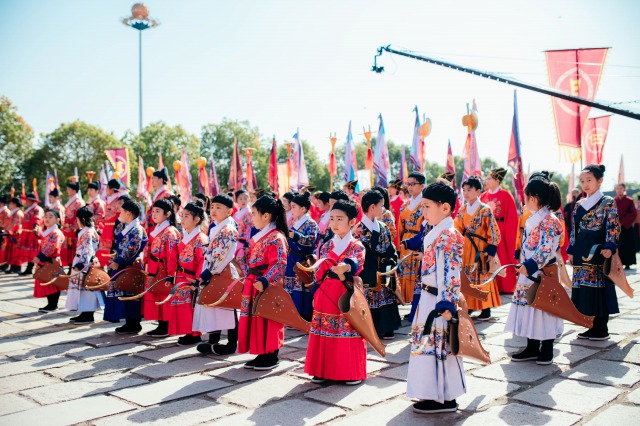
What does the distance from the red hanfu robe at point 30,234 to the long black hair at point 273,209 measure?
939 cm

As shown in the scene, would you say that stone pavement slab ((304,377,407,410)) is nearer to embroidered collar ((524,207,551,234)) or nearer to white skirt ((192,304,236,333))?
white skirt ((192,304,236,333))

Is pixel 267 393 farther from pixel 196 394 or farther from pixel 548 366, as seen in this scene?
pixel 548 366

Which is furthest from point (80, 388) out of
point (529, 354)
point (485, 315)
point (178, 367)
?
point (485, 315)

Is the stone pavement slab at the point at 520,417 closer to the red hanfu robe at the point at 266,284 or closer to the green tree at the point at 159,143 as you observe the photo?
the red hanfu robe at the point at 266,284

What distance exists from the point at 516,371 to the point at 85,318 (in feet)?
18.3

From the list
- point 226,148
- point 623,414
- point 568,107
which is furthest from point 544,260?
point 226,148

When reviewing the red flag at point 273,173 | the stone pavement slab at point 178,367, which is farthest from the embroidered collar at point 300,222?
the red flag at point 273,173

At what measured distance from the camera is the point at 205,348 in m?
5.52

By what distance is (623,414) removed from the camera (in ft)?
11.8

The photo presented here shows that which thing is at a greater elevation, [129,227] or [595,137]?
[595,137]

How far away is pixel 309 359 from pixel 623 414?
7.63 feet

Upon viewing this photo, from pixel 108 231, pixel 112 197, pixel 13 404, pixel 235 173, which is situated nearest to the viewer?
pixel 13 404

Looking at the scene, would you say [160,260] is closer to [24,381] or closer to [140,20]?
[24,381]

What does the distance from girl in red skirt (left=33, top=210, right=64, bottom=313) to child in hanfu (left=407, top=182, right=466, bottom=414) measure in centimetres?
607
